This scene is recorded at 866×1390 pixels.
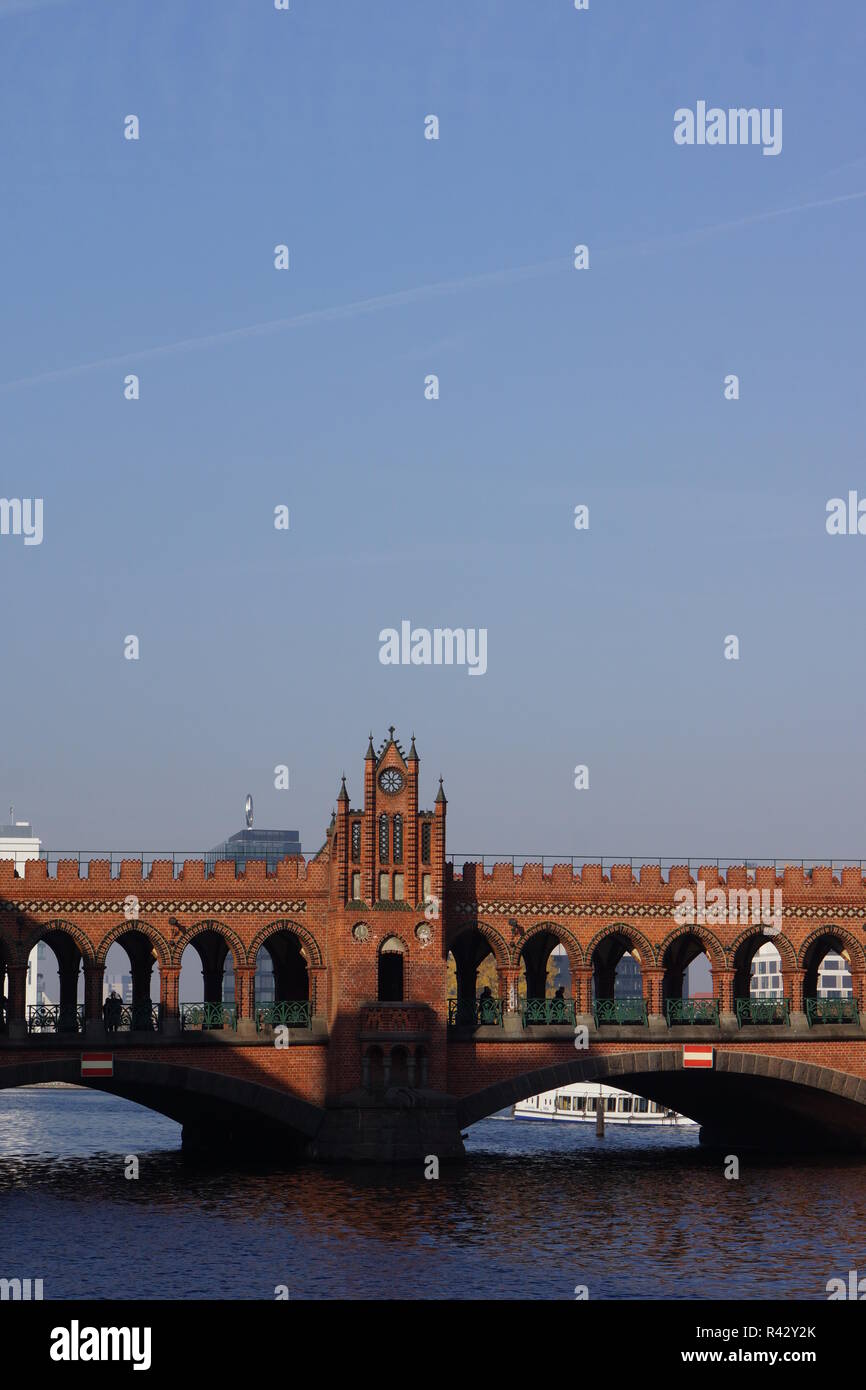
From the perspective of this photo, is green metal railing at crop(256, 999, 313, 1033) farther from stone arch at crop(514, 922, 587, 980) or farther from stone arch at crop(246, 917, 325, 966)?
stone arch at crop(514, 922, 587, 980)

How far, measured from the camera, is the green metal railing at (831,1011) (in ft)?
291

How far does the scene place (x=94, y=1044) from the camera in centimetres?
7825

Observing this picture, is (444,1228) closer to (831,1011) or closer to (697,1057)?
(697,1057)

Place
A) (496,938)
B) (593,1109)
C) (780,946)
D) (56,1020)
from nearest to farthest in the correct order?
(56,1020)
(496,938)
(780,946)
(593,1109)

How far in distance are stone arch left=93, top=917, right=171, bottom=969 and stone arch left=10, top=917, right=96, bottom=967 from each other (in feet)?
1.11

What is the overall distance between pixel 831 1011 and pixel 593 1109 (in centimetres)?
3740

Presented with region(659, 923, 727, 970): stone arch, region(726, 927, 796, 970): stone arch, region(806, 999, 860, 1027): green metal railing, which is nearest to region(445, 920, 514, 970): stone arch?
region(659, 923, 727, 970): stone arch

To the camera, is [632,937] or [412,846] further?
[632,937]

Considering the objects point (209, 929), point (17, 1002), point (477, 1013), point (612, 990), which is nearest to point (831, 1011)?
point (612, 990)

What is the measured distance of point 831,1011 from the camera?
293ft

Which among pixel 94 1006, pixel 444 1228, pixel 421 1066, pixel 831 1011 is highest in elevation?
pixel 94 1006
